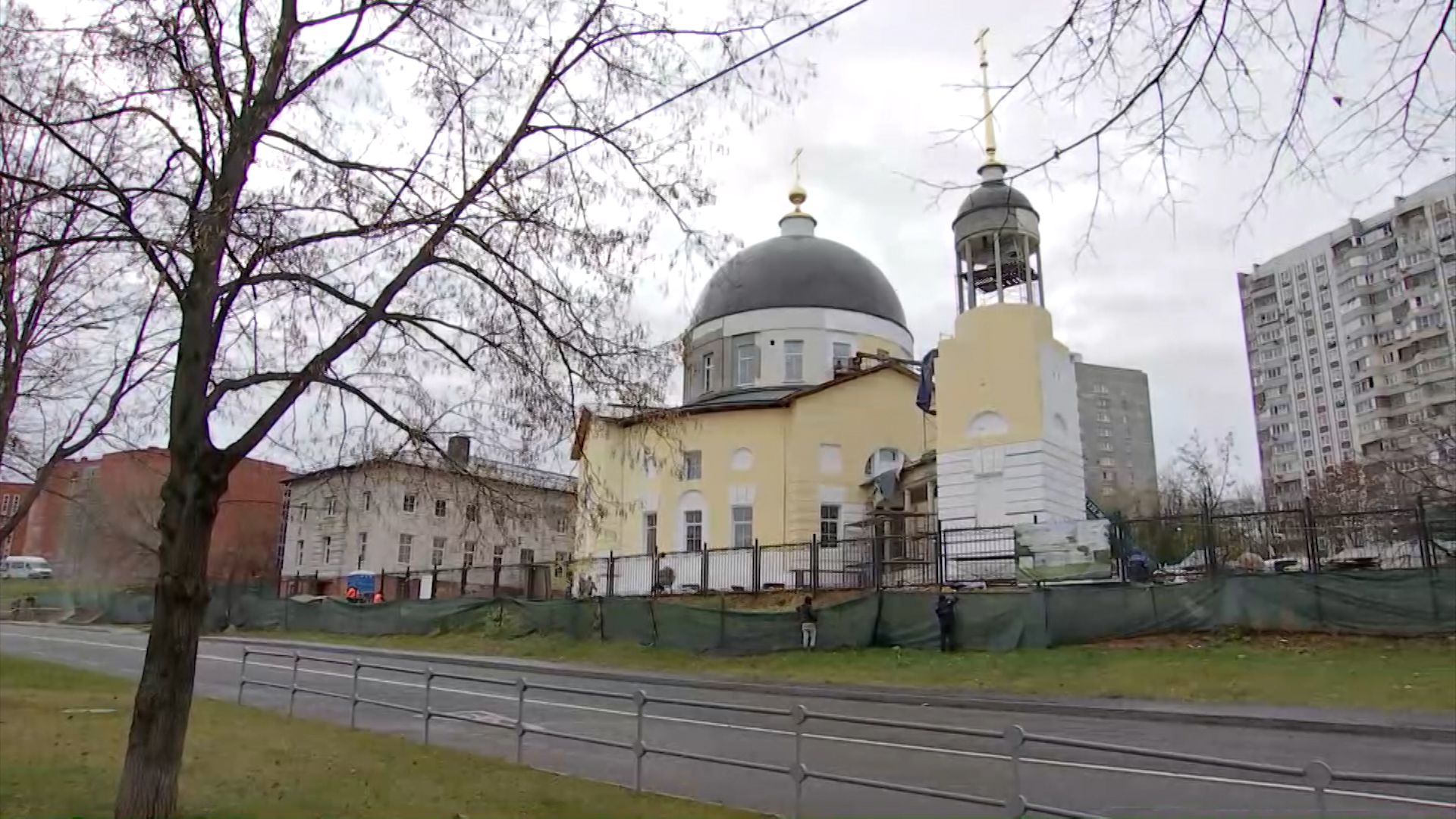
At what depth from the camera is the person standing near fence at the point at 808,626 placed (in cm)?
2388

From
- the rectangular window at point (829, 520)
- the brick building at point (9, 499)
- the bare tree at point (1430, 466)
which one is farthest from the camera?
the rectangular window at point (829, 520)

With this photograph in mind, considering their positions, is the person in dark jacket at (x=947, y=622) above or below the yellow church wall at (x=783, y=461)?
below

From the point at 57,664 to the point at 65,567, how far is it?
24006mm

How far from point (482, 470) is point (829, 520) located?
1153 inches

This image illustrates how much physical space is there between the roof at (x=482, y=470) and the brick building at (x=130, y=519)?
44.6 inches

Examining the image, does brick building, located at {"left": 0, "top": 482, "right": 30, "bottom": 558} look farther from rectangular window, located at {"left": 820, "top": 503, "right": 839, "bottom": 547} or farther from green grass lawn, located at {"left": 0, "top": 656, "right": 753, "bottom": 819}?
rectangular window, located at {"left": 820, "top": 503, "right": 839, "bottom": 547}

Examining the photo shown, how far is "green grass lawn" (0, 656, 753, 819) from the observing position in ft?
26.5

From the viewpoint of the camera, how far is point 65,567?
43031 millimetres

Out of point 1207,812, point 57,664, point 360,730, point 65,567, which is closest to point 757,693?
point 360,730

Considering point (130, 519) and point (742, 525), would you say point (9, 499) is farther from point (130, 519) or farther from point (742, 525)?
point (742, 525)

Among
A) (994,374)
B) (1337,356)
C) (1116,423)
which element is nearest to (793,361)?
(994,374)

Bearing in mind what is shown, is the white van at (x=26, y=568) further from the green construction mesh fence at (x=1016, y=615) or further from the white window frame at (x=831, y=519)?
the white window frame at (x=831, y=519)

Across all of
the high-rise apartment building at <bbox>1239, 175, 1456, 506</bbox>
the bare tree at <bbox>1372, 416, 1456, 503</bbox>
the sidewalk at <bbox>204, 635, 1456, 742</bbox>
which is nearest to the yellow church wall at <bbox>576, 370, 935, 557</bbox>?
the sidewalk at <bbox>204, 635, 1456, 742</bbox>

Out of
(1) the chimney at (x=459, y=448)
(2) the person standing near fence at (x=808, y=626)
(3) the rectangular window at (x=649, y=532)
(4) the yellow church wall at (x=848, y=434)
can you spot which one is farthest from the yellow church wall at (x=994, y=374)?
(1) the chimney at (x=459, y=448)
